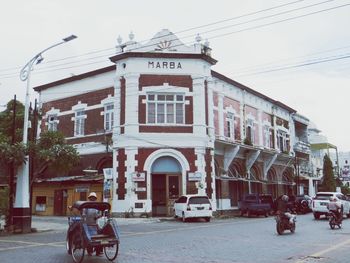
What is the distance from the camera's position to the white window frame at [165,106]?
29.4 metres

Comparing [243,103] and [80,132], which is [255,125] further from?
[80,132]

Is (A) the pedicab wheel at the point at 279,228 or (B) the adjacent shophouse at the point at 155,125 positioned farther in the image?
(B) the adjacent shophouse at the point at 155,125

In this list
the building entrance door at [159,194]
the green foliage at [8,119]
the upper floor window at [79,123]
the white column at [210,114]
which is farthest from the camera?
the upper floor window at [79,123]

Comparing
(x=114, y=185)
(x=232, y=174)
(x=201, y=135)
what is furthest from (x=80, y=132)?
(x=232, y=174)

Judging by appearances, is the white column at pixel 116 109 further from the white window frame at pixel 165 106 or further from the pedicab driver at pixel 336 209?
the pedicab driver at pixel 336 209

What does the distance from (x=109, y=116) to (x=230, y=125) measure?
10496 mm

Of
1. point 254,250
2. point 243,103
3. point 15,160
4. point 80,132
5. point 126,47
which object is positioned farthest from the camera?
point 243,103

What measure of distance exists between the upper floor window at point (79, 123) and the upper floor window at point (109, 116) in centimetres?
264

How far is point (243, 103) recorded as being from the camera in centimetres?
3734

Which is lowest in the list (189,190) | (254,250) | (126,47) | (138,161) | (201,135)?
(254,250)

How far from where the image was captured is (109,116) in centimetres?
3159

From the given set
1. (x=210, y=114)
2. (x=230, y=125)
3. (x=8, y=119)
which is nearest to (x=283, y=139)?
(x=230, y=125)

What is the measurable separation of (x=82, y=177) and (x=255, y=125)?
56.4ft

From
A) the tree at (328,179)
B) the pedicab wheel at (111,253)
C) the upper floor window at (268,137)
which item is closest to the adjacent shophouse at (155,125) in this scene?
the upper floor window at (268,137)
